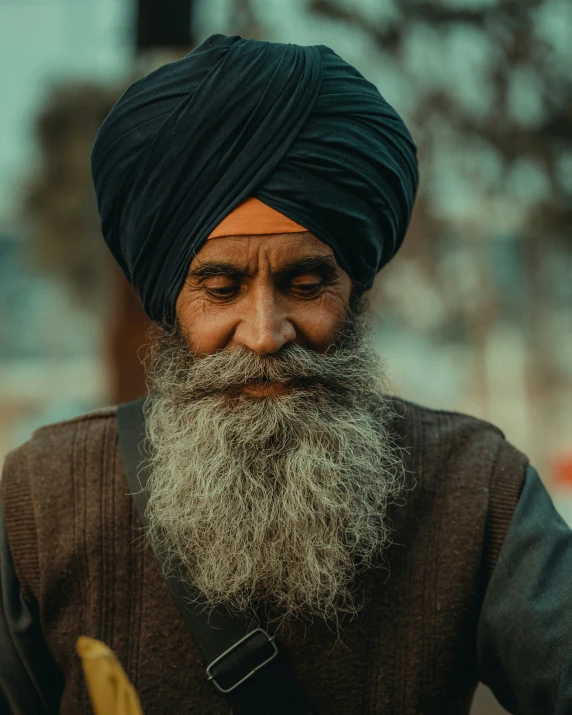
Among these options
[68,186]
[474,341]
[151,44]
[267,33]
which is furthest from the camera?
[68,186]

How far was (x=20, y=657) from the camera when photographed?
2.34m

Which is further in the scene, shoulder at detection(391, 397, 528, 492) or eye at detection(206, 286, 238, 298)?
shoulder at detection(391, 397, 528, 492)

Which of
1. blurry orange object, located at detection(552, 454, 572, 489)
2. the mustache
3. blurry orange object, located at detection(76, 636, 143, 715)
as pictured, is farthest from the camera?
blurry orange object, located at detection(552, 454, 572, 489)

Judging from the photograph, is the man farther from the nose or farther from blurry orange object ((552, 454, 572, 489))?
blurry orange object ((552, 454, 572, 489))

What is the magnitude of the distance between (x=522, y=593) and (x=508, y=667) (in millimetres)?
170

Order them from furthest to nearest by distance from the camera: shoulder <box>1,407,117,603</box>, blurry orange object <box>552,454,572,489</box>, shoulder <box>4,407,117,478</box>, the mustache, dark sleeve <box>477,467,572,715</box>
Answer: blurry orange object <box>552,454,572,489</box> < shoulder <box>4,407,117,478</box> < shoulder <box>1,407,117,603</box> < the mustache < dark sleeve <box>477,467,572,715</box>

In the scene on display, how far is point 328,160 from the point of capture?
229 cm

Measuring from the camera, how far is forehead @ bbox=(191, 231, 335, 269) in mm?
2260

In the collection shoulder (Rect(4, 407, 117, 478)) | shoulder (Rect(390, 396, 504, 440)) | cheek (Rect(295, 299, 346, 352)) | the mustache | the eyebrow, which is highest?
the eyebrow

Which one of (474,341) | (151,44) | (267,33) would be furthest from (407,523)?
(474,341)

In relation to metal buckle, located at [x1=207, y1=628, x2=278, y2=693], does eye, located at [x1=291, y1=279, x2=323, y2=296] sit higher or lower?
higher

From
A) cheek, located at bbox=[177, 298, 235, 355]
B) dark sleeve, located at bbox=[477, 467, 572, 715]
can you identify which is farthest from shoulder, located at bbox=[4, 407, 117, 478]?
dark sleeve, located at bbox=[477, 467, 572, 715]

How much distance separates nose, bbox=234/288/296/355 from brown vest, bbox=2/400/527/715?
0.51 metres

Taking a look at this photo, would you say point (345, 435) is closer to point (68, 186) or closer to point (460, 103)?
point (460, 103)
